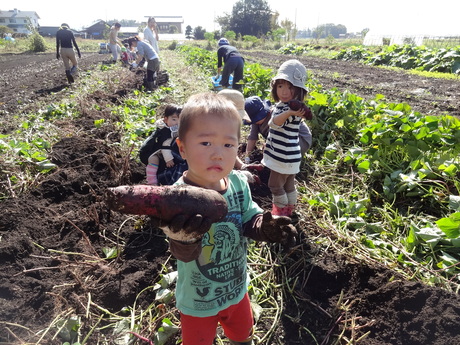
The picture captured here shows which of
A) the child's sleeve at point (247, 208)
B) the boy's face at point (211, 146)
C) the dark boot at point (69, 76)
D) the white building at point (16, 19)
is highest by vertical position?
the white building at point (16, 19)

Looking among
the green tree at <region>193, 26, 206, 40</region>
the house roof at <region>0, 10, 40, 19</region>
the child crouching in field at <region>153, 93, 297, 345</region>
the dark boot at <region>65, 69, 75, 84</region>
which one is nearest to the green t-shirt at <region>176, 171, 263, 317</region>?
the child crouching in field at <region>153, 93, 297, 345</region>

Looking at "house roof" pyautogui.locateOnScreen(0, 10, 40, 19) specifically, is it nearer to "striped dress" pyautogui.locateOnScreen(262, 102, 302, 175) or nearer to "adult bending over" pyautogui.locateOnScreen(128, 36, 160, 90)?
"adult bending over" pyautogui.locateOnScreen(128, 36, 160, 90)

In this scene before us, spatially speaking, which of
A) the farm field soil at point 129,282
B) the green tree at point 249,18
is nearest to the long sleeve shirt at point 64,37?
the farm field soil at point 129,282

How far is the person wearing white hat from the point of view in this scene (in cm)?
258

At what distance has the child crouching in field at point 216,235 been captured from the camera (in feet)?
4.07

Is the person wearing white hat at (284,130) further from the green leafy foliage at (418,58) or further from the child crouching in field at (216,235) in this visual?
the green leafy foliage at (418,58)

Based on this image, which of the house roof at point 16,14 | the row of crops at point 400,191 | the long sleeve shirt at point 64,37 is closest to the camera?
the row of crops at point 400,191

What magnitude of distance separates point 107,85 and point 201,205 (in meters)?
9.23

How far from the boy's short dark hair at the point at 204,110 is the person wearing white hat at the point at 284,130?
129 centimetres

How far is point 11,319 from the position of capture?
6.42 feet

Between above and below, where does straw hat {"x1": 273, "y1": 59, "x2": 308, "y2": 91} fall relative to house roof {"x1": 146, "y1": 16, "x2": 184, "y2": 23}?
below

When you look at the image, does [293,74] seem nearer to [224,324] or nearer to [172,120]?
[172,120]

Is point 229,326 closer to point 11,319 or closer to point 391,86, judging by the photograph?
point 11,319

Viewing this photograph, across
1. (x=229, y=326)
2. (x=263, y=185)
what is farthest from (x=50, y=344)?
(x=263, y=185)
